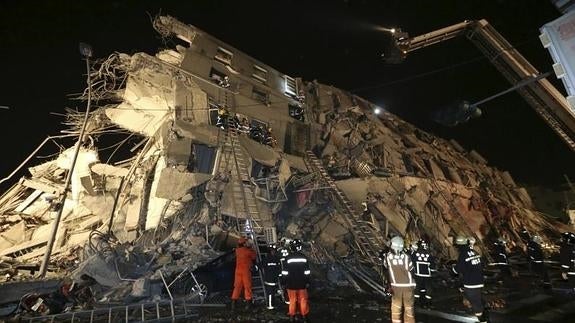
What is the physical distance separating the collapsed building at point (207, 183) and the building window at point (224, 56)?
0.07m

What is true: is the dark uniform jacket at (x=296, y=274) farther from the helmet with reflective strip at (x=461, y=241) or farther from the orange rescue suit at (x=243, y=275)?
the helmet with reflective strip at (x=461, y=241)

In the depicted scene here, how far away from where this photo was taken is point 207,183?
36.3 ft

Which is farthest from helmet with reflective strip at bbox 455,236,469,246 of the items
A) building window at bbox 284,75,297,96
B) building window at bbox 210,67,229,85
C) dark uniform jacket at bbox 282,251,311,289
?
building window at bbox 284,75,297,96

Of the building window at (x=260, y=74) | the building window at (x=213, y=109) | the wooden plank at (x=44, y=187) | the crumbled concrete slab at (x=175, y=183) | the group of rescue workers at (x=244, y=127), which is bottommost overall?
the crumbled concrete slab at (x=175, y=183)

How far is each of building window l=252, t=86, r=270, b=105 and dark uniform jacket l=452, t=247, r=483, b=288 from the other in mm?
11591

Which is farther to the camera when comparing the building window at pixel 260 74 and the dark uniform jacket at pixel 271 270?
the building window at pixel 260 74

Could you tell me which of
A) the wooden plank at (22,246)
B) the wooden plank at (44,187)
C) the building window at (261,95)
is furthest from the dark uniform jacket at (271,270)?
the wooden plank at (44,187)

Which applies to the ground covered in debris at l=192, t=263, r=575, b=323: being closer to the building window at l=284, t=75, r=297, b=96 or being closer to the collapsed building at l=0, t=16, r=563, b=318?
the collapsed building at l=0, t=16, r=563, b=318

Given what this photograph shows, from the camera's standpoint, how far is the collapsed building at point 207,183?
10.3m

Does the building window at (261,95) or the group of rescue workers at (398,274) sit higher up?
the building window at (261,95)

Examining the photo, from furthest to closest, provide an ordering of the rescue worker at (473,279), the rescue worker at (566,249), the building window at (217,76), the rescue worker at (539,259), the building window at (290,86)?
the building window at (290,86) → the building window at (217,76) → the rescue worker at (539,259) → the rescue worker at (566,249) → the rescue worker at (473,279)

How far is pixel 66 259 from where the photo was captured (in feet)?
36.3

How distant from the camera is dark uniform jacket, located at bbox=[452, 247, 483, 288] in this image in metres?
5.71

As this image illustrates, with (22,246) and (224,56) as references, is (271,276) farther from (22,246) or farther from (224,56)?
(224,56)
